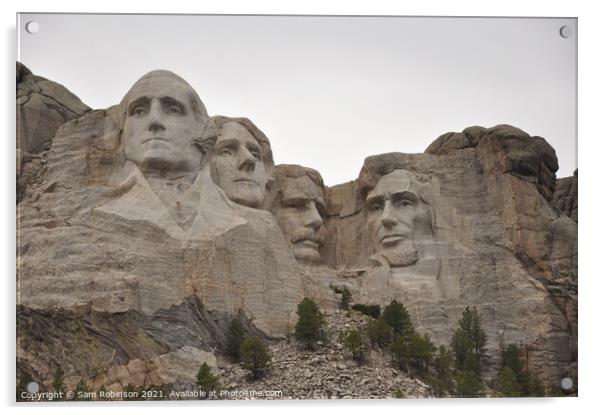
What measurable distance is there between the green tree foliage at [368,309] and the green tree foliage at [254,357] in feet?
7.84

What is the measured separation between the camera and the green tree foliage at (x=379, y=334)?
2075 centimetres

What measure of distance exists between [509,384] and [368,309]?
102 inches

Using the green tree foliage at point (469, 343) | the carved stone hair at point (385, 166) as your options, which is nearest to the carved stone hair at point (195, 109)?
the carved stone hair at point (385, 166)

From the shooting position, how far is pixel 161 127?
21125 millimetres

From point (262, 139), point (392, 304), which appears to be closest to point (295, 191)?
point (262, 139)

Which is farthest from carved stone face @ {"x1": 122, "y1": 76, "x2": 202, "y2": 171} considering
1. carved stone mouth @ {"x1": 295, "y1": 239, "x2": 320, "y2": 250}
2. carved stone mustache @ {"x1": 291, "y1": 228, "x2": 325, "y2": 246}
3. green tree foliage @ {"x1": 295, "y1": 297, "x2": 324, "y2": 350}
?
green tree foliage @ {"x1": 295, "y1": 297, "x2": 324, "y2": 350}

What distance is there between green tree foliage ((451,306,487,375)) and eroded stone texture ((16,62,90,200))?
6.29 meters

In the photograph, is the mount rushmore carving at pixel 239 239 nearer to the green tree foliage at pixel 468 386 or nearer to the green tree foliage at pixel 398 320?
the green tree foliage at pixel 398 320

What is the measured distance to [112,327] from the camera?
19.3 meters

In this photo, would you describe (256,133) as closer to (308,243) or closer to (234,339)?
(308,243)

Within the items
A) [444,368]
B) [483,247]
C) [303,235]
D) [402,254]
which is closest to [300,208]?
[303,235]

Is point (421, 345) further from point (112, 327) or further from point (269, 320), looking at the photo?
point (112, 327)

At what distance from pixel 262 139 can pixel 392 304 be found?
3.40 m

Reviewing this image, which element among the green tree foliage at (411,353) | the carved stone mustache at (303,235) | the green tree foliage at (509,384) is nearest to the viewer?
the green tree foliage at (509,384)
